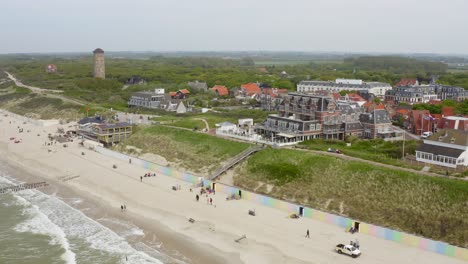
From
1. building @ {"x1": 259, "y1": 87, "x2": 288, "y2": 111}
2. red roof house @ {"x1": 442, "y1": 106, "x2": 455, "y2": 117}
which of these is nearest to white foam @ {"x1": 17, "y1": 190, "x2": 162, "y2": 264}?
building @ {"x1": 259, "y1": 87, "x2": 288, "y2": 111}

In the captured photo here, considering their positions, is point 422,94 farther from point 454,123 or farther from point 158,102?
point 158,102

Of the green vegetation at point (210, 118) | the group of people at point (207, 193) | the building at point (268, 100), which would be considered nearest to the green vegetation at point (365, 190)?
the group of people at point (207, 193)

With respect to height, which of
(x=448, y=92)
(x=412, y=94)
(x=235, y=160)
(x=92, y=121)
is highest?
(x=412, y=94)

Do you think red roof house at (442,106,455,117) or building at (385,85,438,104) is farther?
Answer: building at (385,85,438,104)

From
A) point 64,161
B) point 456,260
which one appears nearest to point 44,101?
point 64,161

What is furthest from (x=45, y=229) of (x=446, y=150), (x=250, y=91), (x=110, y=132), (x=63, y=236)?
(x=250, y=91)

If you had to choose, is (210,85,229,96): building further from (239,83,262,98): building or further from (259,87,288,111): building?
(259,87,288,111): building
